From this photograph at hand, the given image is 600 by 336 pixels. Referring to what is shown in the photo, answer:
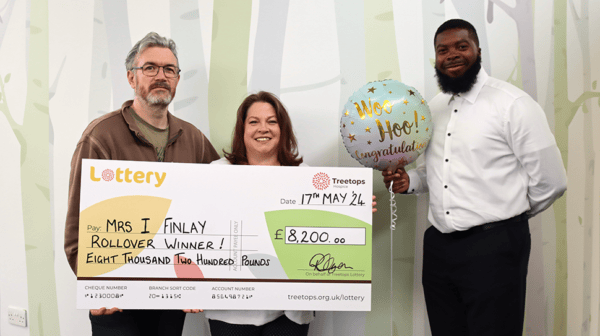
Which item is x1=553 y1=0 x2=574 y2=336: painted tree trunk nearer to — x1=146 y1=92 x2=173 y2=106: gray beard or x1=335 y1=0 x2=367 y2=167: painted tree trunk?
x1=335 y1=0 x2=367 y2=167: painted tree trunk

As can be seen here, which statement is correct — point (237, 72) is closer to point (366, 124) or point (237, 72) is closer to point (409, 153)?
point (366, 124)

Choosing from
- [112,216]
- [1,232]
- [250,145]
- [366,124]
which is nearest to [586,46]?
[366,124]

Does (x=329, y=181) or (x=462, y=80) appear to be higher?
(x=462, y=80)

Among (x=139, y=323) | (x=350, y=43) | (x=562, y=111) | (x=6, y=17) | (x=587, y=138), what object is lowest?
(x=139, y=323)

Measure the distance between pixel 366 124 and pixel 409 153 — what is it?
21 cm

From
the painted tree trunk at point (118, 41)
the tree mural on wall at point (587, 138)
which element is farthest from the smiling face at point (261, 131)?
the tree mural on wall at point (587, 138)

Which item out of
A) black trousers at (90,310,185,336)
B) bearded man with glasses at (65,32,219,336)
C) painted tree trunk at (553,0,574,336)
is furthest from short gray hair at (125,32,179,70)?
painted tree trunk at (553,0,574,336)

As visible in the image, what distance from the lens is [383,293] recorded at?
196cm

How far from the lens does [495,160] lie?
1441mm

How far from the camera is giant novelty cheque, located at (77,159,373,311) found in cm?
132

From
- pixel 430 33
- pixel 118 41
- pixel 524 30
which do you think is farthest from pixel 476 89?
pixel 118 41

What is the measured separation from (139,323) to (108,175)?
0.63m

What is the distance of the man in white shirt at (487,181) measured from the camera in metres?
1.41

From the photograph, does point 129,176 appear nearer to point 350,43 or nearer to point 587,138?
point 350,43
